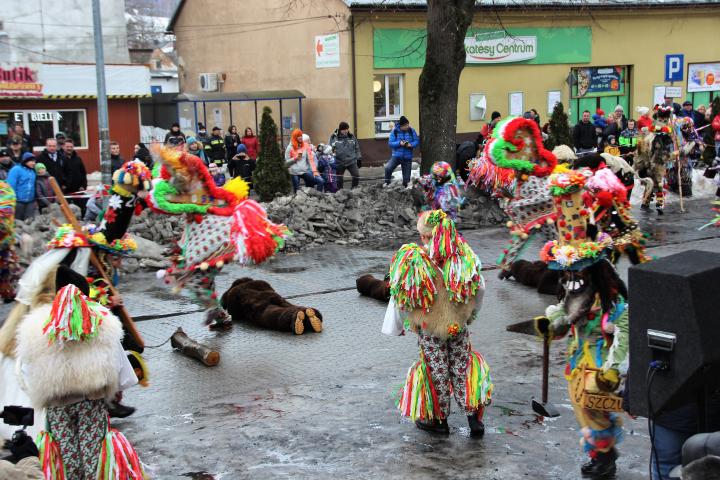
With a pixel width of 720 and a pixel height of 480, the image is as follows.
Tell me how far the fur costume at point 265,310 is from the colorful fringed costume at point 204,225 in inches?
34.5

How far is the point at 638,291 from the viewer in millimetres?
3926

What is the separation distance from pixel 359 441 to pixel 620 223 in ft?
8.34

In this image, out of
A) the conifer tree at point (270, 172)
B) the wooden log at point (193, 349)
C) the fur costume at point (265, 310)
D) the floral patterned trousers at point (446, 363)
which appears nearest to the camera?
the floral patterned trousers at point (446, 363)

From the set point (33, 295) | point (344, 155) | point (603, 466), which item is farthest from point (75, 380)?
point (344, 155)

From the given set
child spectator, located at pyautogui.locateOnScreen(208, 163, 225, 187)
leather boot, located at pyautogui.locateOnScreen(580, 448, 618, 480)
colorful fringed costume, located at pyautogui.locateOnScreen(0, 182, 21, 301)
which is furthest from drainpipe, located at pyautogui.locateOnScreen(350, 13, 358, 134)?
leather boot, located at pyautogui.locateOnScreen(580, 448, 618, 480)

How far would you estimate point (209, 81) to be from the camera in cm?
3428

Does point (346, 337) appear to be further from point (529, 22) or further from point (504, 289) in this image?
point (529, 22)

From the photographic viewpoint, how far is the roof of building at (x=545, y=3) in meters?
26.1

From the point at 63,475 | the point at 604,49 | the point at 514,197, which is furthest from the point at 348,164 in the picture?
the point at 63,475

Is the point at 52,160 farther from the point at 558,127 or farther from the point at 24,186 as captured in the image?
the point at 558,127

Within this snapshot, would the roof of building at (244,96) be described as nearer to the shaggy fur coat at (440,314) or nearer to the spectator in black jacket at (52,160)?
the spectator in black jacket at (52,160)

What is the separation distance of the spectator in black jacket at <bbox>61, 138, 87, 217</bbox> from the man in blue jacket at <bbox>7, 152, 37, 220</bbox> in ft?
5.08

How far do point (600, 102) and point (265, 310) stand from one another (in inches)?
944

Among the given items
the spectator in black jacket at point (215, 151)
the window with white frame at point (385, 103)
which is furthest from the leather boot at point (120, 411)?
the window with white frame at point (385, 103)
